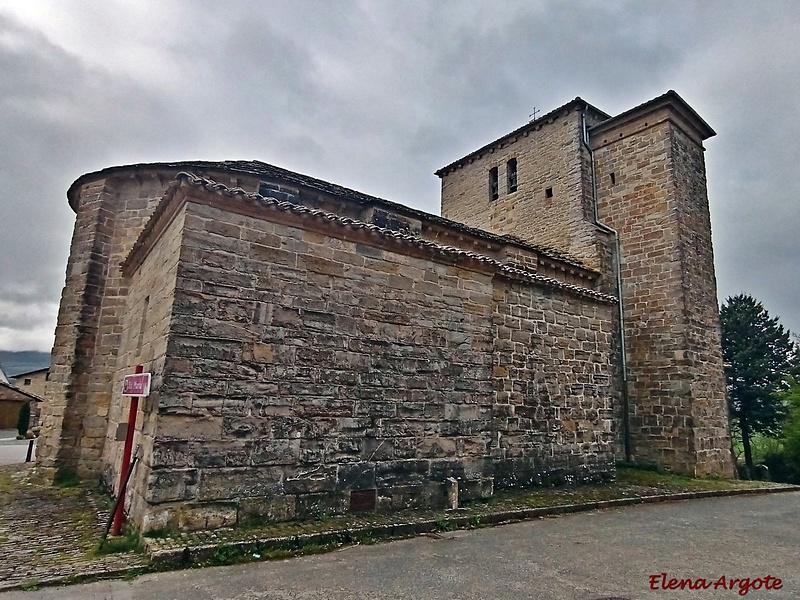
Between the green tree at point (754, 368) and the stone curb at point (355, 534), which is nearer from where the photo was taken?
the stone curb at point (355, 534)

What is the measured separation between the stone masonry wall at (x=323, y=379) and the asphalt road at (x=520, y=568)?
104 cm

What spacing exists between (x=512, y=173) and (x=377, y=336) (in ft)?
43.4

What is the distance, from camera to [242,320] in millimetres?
6180

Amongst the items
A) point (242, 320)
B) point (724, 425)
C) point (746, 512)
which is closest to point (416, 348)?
point (242, 320)

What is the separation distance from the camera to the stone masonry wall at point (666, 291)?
13.1m

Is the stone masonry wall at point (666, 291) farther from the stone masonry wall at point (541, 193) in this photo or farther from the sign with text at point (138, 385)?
the sign with text at point (138, 385)

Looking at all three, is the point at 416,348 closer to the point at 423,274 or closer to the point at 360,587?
the point at 423,274

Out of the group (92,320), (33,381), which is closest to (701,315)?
(92,320)

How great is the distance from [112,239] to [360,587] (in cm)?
976

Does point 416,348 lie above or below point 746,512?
above

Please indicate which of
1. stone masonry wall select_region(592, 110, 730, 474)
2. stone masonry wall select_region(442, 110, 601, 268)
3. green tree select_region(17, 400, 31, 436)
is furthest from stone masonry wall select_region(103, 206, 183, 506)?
green tree select_region(17, 400, 31, 436)
